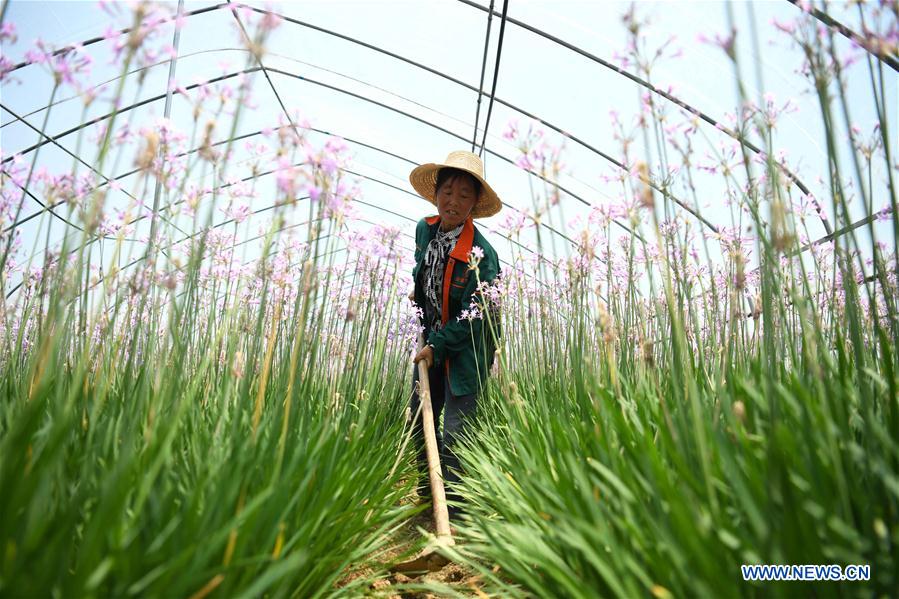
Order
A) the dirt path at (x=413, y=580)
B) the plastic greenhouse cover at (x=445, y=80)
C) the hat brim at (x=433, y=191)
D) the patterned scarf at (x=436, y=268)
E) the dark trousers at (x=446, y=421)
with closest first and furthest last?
the dirt path at (x=413, y=580)
the dark trousers at (x=446, y=421)
the patterned scarf at (x=436, y=268)
the hat brim at (x=433, y=191)
the plastic greenhouse cover at (x=445, y=80)

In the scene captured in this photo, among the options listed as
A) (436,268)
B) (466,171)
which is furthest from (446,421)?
(466,171)

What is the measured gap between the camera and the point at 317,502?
49.6 inches

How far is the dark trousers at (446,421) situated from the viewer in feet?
9.74

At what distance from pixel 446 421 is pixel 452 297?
71 centimetres

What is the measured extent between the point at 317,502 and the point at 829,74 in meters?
1.39

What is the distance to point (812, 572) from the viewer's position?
0.81 meters

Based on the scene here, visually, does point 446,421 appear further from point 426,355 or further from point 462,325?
point 462,325

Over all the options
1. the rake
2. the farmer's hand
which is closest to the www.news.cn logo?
the rake

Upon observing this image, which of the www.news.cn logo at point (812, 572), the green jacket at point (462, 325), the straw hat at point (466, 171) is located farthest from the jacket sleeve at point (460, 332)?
A: the www.news.cn logo at point (812, 572)

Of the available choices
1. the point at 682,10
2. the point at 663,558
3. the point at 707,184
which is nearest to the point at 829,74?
the point at 663,558

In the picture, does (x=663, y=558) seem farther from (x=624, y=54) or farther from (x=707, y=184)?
(x=707, y=184)

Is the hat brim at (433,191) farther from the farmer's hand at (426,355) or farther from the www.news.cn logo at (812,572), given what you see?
the www.news.cn logo at (812,572)

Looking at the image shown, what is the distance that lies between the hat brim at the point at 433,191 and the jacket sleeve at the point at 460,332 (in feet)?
1.71

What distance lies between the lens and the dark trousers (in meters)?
2.97
